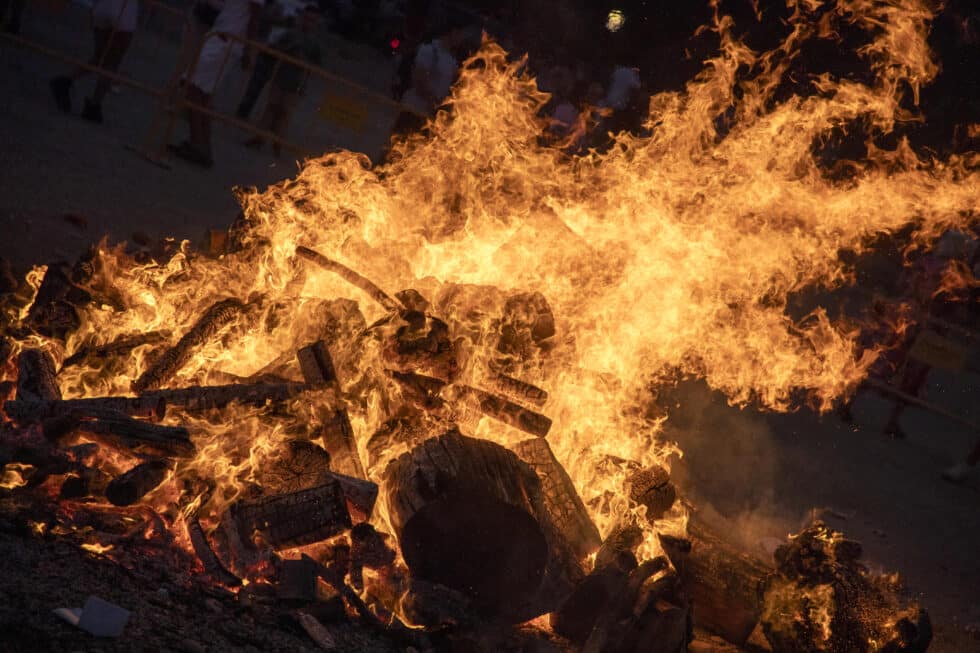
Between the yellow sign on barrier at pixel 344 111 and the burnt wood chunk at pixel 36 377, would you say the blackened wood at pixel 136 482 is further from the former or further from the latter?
the yellow sign on barrier at pixel 344 111

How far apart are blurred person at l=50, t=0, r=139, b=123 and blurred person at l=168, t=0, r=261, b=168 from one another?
1046mm

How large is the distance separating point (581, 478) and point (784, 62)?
6.79m

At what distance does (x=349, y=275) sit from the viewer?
A: 5570 millimetres

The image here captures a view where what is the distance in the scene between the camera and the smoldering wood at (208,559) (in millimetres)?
3494

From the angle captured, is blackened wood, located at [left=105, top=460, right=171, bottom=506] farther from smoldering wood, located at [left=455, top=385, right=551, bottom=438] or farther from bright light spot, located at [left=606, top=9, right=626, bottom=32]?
bright light spot, located at [left=606, top=9, right=626, bottom=32]

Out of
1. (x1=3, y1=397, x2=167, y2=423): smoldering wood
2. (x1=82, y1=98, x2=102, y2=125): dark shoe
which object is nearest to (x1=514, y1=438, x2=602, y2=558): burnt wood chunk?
(x1=3, y1=397, x2=167, y2=423): smoldering wood

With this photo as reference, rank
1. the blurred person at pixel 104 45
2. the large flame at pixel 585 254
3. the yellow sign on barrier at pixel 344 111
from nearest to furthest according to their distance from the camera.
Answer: the large flame at pixel 585 254, the yellow sign on barrier at pixel 344 111, the blurred person at pixel 104 45

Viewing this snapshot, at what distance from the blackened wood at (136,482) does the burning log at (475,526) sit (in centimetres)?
113

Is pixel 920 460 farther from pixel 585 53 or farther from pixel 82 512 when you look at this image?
pixel 82 512

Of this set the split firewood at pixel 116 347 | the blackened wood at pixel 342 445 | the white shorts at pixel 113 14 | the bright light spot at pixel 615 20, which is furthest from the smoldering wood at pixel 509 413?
the white shorts at pixel 113 14

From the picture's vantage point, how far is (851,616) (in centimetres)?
441

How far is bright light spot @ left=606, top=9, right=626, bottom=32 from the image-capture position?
10.4 m

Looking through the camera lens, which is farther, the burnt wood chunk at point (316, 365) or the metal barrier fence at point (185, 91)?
the metal barrier fence at point (185, 91)

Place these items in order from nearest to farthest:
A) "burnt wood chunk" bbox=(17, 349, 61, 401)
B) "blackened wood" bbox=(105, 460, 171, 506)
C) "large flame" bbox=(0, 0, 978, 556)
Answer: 1. "blackened wood" bbox=(105, 460, 171, 506)
2. "burnt wood chunk" bbox=(17, 349, 61, 401)
3. "large flame" bbox=(0, 0, 978, 556)
